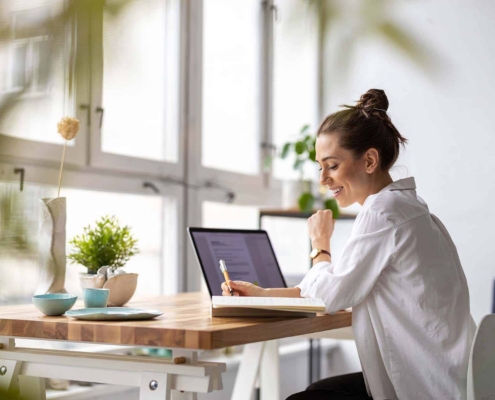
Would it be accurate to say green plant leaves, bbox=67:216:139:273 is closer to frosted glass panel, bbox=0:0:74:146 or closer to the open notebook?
the open notebook

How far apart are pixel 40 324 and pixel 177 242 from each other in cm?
169

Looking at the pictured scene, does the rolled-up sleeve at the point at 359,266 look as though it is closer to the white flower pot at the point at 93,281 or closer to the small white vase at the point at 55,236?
the white flower pot at the point at 93,281

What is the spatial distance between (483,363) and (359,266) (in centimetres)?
29

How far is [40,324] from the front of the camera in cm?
120

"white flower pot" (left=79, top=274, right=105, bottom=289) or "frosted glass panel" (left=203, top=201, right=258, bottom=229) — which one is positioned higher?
"frosted glass panel" (left=203, top=201, right=258, bottom=229)

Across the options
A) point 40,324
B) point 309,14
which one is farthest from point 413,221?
point 309,14

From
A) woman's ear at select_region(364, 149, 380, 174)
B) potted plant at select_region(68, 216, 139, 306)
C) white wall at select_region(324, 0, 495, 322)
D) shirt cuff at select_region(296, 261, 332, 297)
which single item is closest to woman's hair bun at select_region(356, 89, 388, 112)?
woman's ear at select_region(364, 149, 380, 174)

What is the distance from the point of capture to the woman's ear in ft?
4.95

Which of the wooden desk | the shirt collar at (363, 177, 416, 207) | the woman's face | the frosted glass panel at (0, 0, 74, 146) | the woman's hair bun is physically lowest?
the wooden desk

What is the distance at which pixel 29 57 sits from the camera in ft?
0.56

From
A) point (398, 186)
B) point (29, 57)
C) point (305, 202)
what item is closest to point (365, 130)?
point (398, 186)

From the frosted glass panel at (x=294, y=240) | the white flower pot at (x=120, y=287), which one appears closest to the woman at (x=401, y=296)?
the white flower pot at (x=120, y=287)

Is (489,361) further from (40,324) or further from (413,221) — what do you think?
(40,324)

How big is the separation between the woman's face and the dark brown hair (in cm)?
2
